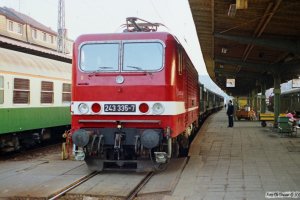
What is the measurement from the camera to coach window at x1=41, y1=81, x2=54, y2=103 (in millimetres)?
14664

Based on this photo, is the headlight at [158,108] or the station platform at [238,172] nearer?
the station platform at [238,172]

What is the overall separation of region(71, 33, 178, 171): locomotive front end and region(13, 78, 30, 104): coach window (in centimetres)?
377

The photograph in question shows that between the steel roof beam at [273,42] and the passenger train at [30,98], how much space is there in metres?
6.16

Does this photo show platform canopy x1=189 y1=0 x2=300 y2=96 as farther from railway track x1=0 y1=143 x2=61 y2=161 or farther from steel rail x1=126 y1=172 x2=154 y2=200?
railway track x1=0 y1=143 x2=61 y2=161

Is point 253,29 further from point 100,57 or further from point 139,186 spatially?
point 139,186

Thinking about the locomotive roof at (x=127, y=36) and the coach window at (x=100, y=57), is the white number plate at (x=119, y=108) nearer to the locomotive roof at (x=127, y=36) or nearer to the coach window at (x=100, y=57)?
the coach window at (x=100, y=57)

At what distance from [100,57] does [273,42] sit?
8188 millimetres

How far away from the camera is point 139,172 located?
387 inches

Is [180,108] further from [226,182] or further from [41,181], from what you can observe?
[41,181]

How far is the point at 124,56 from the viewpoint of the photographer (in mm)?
9578

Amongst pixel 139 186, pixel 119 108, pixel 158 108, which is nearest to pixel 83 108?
pixel 119 108

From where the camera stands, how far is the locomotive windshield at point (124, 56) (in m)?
9.44

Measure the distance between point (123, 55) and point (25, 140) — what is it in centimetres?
641

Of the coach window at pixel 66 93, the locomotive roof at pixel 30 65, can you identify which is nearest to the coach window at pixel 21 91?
the locomotive roof at pixel 30 65
